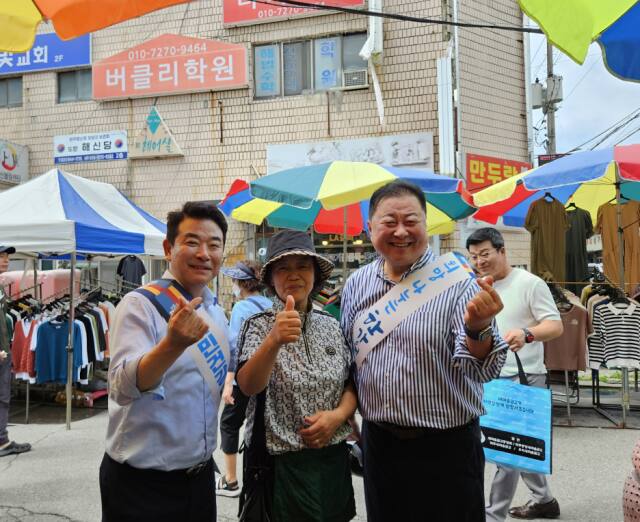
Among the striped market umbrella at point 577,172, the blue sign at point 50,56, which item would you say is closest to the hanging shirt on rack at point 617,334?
the striped market umbrella at point 577,172

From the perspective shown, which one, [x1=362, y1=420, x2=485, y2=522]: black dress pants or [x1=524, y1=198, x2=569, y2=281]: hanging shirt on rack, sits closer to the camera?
[x1=362, y1=420, x2=485, y2=522]: black dress pants

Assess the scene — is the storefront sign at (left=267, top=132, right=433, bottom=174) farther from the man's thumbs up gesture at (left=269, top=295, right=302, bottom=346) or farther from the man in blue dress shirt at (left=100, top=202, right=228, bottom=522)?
the man's thumbs up gesture at (left=269, top=295, right=302, bottom=346)

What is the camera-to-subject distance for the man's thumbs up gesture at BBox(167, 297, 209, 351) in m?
1.71

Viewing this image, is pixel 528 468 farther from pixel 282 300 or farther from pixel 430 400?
pixel 282 300

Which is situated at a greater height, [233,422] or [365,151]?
[365,151]

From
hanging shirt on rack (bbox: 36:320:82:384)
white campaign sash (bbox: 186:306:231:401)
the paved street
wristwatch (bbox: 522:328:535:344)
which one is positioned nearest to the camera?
white campaign sash (bbox: 186:306:231:401)

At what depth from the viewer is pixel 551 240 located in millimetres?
7172

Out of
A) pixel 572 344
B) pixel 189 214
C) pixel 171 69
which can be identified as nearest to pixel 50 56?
pixel 171 69

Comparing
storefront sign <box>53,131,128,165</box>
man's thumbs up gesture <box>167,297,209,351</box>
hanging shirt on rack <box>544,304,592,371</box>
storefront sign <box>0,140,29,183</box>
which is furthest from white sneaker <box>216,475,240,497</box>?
storefront sign <box>0,140,29,183</box>

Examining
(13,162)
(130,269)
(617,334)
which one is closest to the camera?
(617,334)

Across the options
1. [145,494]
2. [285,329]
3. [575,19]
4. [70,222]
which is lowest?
[145,494]

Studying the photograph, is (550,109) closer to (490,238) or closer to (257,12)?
(257,12)

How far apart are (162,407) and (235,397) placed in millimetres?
2174

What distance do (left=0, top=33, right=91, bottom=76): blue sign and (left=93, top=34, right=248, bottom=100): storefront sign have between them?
85 centimetres
